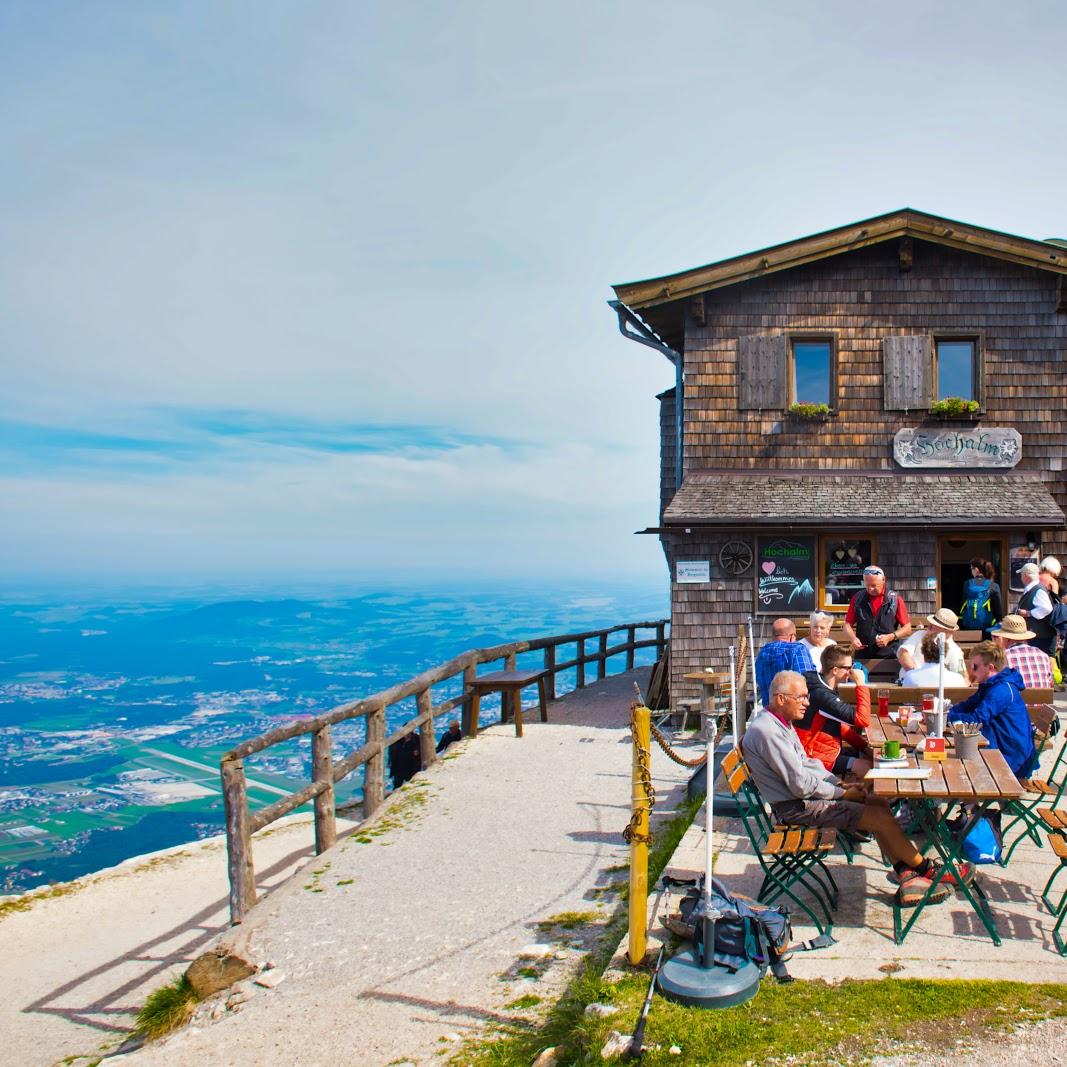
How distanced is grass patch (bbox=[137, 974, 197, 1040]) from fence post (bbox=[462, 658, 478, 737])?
704 centimetres

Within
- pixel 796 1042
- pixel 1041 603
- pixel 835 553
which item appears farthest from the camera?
pixel 835 553

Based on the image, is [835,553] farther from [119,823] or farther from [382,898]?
[119,823]

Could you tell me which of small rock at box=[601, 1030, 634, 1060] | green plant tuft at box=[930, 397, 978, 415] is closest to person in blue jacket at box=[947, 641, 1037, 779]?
small rock at box=[601, 1030, 634, 1060]

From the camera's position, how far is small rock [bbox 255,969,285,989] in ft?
20.9

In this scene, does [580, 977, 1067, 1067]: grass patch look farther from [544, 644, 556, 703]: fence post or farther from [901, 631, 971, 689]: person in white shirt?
[544, 644, 556, 703]: fence post

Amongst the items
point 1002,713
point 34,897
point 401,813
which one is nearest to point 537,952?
point 1002,713

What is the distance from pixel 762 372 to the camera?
14.6m

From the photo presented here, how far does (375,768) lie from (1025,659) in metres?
6.23

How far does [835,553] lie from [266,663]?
19162 centimetres

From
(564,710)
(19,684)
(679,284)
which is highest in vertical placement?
(679,284)

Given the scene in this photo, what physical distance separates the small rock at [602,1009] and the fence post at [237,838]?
3865 millimetres

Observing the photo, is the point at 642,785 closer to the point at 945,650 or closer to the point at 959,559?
the point at 945,650

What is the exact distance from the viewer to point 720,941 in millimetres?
5027

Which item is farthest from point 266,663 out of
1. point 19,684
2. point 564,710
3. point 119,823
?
point 564,710
